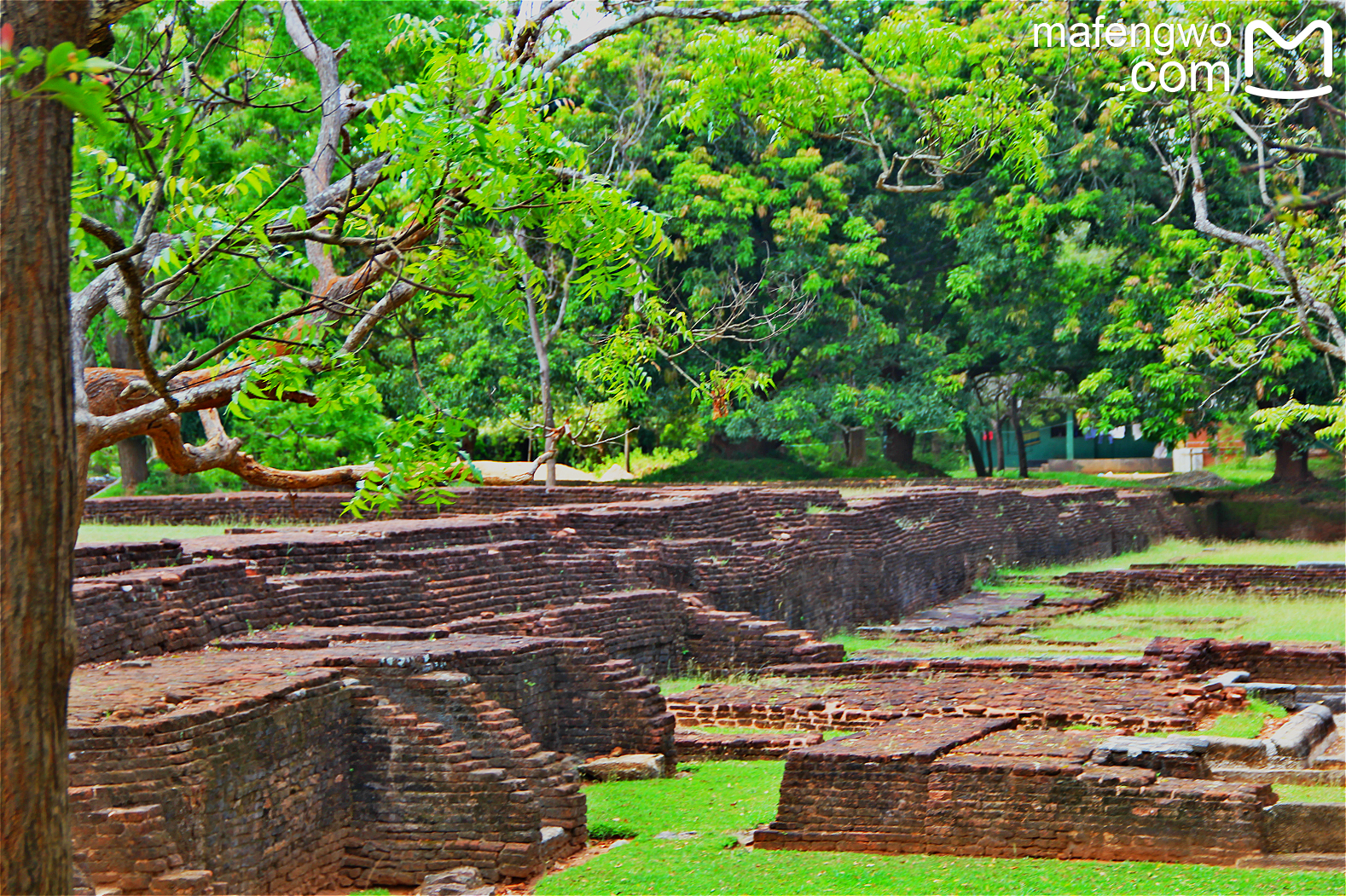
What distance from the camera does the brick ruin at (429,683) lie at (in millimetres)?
7125

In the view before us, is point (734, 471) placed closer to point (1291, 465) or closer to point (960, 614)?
point (960, 614)

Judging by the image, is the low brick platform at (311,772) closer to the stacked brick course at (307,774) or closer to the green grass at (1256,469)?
the stacked brick course at (307,774)

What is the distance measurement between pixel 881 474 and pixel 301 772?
23.4 meters

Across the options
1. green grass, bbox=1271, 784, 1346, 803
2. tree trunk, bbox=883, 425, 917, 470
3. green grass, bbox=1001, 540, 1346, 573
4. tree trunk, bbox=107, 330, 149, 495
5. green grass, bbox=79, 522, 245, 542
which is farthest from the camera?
tree trunk, bbox=883, 425, 917, 470

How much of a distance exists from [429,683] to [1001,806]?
3.47 meters

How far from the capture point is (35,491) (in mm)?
3113

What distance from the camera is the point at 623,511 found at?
1552 centimetres

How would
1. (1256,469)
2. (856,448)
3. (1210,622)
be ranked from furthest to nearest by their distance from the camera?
(1256,469) → (856,448) → (1210,622)

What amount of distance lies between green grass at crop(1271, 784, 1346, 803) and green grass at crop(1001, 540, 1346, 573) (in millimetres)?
12548

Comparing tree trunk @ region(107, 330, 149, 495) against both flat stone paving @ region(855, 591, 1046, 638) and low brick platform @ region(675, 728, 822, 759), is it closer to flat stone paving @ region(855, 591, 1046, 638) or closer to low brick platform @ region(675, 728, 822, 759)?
flat stone paving @ region(855, 591, 1046, 638)

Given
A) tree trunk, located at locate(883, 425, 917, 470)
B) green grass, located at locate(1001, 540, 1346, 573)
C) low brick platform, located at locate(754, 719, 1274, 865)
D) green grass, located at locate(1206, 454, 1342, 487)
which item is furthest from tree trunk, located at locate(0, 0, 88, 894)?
tree trunk, located at locate(883, 425, 917, 470)

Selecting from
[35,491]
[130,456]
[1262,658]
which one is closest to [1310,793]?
[1262,658]

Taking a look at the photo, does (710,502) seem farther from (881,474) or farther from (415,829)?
(881,474)

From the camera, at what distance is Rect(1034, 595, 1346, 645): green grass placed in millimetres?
15750
